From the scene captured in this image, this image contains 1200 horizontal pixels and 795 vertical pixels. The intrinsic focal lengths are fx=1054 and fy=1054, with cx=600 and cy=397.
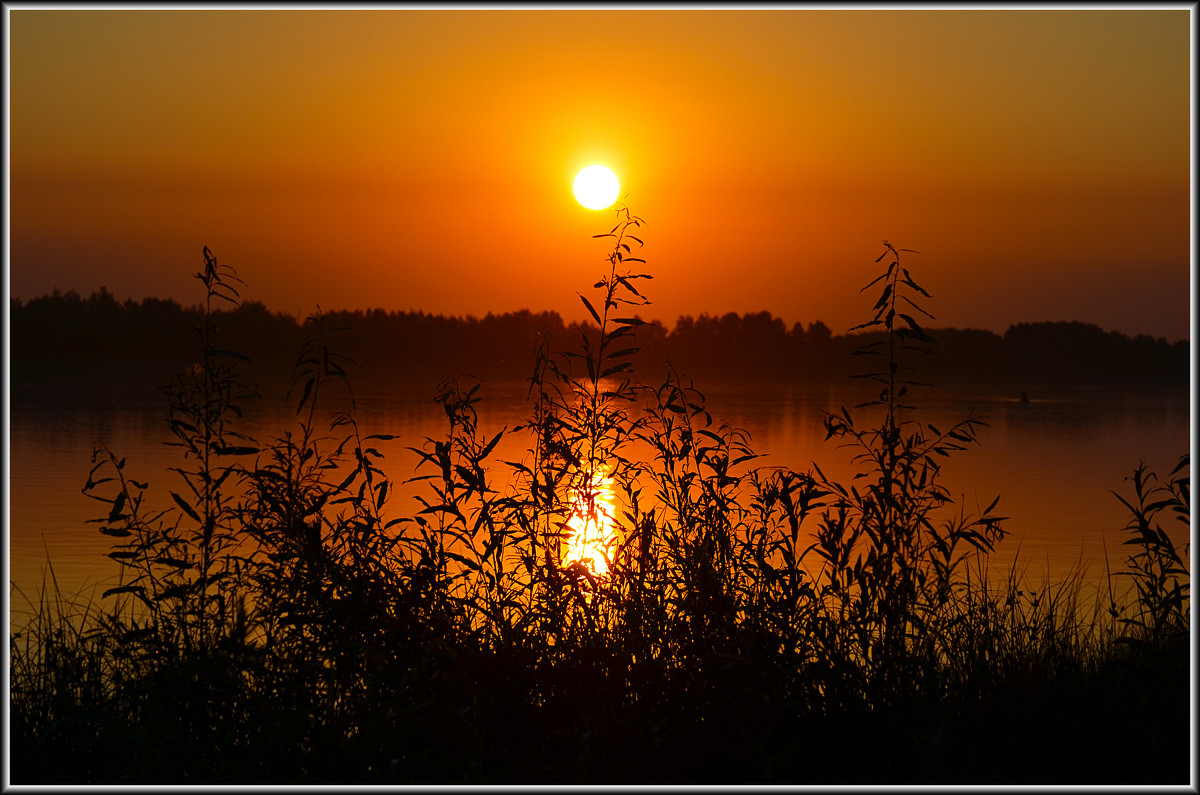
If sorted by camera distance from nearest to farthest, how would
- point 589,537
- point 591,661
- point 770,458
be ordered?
point 591,661 < point 589,537 < point 770,458

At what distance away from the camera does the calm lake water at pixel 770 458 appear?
39.2 ft

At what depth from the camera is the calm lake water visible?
470 inches

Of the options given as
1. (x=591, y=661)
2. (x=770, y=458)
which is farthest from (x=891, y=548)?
(x=770, y=458)

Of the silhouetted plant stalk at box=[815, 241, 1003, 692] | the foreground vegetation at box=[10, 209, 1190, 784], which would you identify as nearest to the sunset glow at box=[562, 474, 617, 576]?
the foreground vegetation at box=[10, 209, 1190, 784]

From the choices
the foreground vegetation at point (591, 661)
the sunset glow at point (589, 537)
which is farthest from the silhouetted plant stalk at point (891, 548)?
the sunset glow at point (589, 537)

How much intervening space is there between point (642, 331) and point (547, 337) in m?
0.50

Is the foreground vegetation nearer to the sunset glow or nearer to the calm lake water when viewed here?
the sunset glow

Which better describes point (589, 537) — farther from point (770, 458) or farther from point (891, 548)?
point (770, 458)

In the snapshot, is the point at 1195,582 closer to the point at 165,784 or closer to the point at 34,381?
the point at 165,784

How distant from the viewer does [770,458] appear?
75.7 ft

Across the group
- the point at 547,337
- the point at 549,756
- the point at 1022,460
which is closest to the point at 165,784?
the point at 549,756

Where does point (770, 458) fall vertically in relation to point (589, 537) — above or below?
below

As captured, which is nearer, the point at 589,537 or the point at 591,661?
the point at 591,661

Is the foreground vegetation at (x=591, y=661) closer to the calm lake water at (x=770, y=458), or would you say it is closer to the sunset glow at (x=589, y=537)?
the sunset glow at (x=589, y=537)
